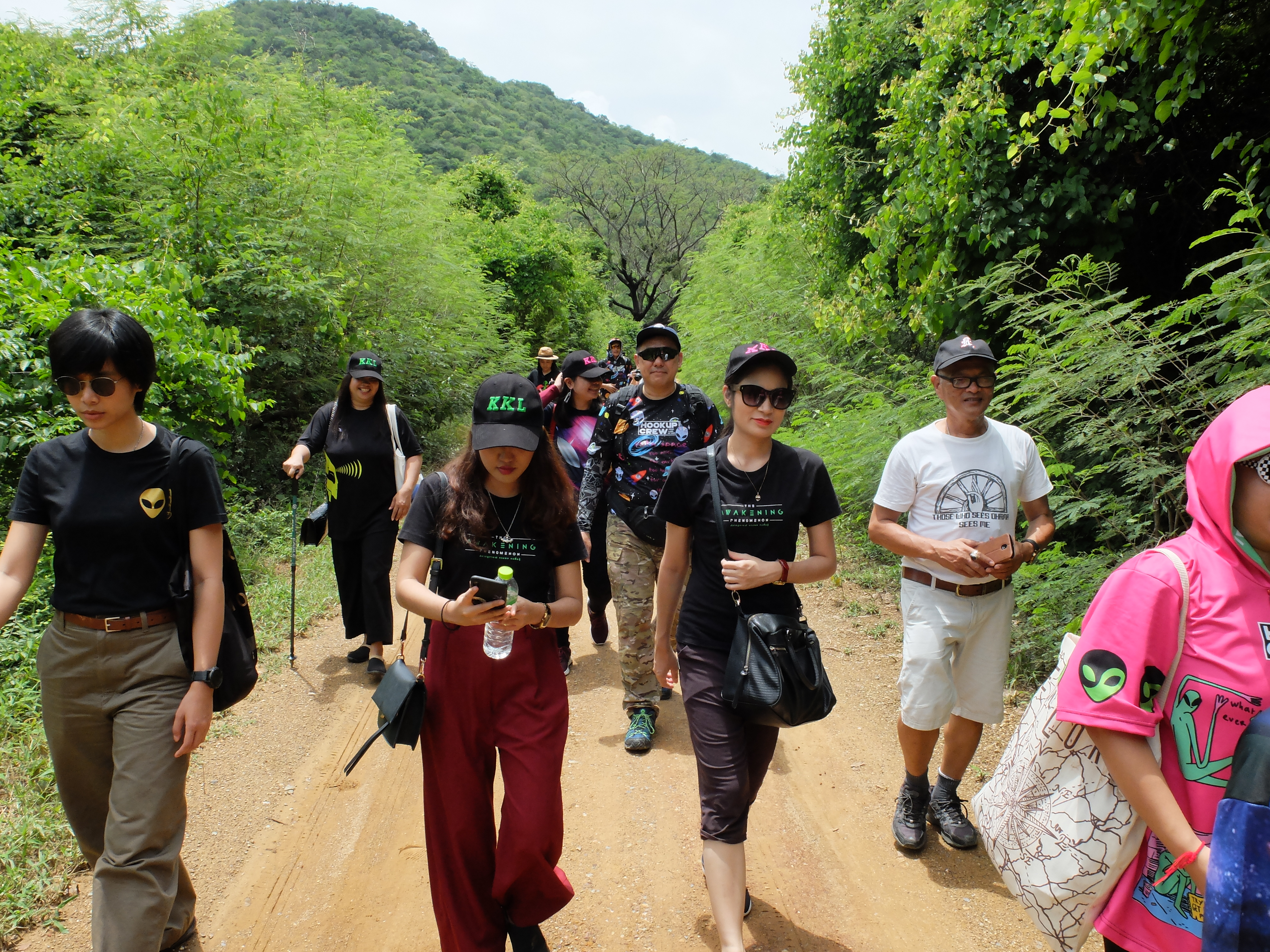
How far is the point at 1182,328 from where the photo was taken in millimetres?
5430

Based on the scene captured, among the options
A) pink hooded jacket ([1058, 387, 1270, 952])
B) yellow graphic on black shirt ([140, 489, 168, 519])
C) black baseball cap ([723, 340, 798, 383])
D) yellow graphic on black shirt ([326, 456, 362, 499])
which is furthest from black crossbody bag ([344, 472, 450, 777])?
yellow graphic on black shirt ([326, 456, 362, 499])

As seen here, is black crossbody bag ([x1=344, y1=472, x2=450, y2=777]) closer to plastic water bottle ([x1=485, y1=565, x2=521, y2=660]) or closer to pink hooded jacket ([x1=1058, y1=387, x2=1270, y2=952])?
plastic water bottle ([x1=485, y1=565, x2=521, y2=660])

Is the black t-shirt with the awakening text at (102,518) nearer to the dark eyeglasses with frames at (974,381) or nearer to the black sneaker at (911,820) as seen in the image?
the dark eyeglasses with frames at (974,381)

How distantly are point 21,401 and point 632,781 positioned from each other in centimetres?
480

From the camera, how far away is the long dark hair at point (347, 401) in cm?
570

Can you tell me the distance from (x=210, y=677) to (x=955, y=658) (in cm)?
303

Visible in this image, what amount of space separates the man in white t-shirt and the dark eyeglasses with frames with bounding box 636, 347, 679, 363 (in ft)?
5.12

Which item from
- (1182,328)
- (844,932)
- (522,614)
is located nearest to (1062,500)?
(1182,328)

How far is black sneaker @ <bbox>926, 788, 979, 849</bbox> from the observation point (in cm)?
372

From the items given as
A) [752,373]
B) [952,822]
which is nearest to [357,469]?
[752,373]

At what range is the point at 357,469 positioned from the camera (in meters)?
5.64

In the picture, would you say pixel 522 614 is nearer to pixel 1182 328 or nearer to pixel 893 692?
pixel 893 692

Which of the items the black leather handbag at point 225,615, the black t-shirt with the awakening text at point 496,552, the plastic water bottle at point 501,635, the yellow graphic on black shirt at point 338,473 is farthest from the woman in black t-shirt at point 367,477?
the plastic water bottle at point 501,635

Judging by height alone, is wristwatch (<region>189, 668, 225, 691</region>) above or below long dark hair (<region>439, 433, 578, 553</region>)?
below
